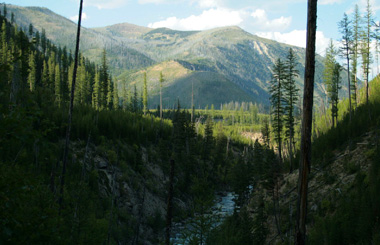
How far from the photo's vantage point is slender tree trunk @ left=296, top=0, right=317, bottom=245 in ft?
24.3

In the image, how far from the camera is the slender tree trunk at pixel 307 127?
741cm

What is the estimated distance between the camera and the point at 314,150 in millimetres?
30250

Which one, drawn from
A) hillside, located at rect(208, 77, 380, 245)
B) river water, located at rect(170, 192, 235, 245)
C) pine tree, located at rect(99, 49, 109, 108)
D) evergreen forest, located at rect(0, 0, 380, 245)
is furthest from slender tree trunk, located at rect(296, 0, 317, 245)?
pine tree, located at rect(99, 49, 109, 108)

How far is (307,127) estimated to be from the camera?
7.65m

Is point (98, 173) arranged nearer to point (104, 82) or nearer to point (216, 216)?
point (216, 216)

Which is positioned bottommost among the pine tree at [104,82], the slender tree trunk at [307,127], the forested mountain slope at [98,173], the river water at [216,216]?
the river water at [216,216]

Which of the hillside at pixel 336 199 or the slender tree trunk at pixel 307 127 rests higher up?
the slender tree trunk at pixel 307 127

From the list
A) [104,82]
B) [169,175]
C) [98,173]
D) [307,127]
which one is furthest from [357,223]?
[104,82]

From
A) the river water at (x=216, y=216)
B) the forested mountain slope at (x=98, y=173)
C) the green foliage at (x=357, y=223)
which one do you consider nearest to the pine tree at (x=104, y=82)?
the forested mountain slope at (x=98, y=173)

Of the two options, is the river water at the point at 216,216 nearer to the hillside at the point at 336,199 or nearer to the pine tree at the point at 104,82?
the hillside at the point at 336,199

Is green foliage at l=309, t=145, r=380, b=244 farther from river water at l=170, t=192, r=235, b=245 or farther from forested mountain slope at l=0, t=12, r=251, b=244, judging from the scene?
river water at l=170, t=192, r=235, b=245

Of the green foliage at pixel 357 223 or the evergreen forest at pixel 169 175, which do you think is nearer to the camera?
the evergreen forest at pixel 169 175

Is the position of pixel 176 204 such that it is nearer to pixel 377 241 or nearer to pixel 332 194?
pixel 332 194

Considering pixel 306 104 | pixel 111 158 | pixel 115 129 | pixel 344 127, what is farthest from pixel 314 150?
pixel 115 129
